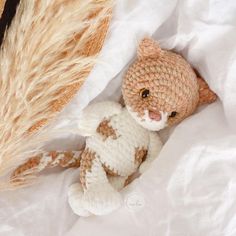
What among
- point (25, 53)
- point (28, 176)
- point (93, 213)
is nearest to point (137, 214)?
point (93, 213)

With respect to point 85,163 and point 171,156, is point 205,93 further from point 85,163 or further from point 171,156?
point 85,163

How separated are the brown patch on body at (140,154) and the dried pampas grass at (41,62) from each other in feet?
0.48

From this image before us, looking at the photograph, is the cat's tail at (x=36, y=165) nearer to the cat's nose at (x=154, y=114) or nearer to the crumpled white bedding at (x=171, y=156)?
the crumpled white bedding at (x=171, y=156)

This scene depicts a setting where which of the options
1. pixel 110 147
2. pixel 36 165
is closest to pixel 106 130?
pixel 110 147

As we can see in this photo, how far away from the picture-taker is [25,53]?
2.58ft

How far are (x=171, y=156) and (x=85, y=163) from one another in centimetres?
15

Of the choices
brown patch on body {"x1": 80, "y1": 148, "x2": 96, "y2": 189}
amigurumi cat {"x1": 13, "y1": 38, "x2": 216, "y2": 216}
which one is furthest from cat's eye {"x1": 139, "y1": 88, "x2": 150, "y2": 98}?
brown patch on body {"x1": 80, "y1": 148, "x2": 96, "y2": 189}

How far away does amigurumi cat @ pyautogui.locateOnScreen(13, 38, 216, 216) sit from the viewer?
0.82 meters

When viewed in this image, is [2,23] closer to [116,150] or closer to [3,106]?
[3,106]

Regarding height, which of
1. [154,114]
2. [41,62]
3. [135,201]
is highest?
[41,62]

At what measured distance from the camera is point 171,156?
2.73 feet

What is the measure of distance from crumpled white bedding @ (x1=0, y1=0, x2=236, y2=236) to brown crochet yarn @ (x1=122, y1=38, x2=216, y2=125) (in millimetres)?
35

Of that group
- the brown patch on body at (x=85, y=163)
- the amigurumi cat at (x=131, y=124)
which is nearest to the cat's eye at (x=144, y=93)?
the amigurumi cat at (x=131, y=124)

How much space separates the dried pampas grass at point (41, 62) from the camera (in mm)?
782
